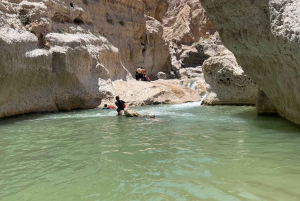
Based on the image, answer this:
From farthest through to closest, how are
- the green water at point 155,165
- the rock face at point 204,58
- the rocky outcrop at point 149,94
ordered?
the rocky outcrop at point 149,94
the rock face at point 204,58
the green water at point 155,165

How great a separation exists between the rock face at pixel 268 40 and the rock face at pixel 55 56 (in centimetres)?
874

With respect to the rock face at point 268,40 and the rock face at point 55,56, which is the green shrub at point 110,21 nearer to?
the rock face at point 55,56

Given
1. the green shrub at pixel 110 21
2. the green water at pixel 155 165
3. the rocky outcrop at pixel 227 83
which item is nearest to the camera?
the green water at pixel 155 165

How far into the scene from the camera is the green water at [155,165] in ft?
12.3

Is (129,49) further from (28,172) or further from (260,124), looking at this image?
(28,172)

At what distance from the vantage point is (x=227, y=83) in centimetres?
1620

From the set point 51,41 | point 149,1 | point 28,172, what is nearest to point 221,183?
point 28,172

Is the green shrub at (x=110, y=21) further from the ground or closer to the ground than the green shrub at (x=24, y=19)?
further from the ground

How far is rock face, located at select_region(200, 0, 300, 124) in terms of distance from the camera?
20.7 feet

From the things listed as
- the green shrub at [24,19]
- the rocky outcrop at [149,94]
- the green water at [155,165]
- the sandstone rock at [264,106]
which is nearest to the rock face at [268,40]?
the green water at [155,165]

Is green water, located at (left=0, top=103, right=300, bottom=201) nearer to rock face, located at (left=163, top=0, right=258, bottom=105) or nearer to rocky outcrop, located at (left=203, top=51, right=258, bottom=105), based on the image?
rocky outcrop, located at (left=203, top=51, right=258, bottom=105)

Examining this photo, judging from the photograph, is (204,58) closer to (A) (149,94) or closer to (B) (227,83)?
(A) (149,94)

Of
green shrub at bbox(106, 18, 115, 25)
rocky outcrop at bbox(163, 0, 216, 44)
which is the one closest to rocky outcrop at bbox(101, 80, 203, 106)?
green shrub at bbox(106, 18, 115, 25)

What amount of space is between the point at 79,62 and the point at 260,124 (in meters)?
Result: 11.2
